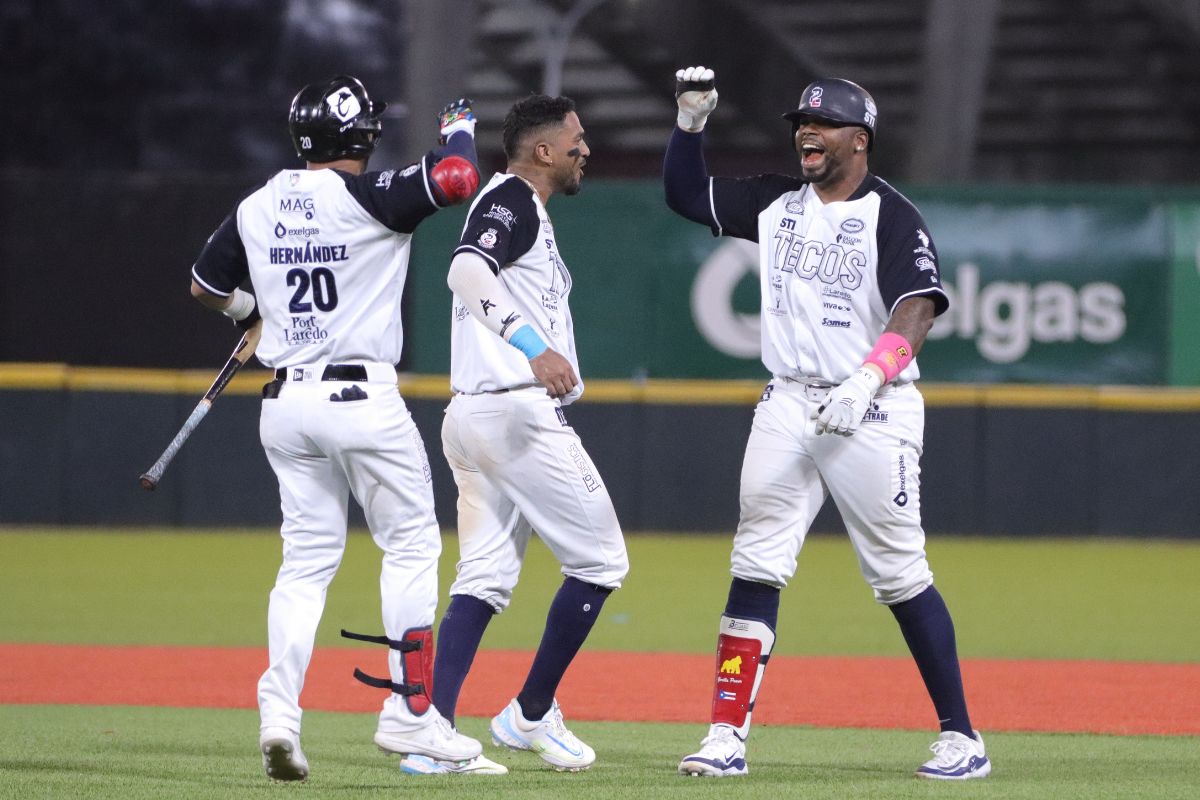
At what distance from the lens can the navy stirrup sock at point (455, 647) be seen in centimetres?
554

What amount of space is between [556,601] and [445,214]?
8.53 m

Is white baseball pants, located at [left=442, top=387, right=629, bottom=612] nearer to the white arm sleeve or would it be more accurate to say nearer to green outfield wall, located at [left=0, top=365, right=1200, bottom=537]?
the white arm sleeve

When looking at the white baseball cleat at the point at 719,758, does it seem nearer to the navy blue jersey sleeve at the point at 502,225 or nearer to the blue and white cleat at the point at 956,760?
the blue and white cleat at the point at 956,760

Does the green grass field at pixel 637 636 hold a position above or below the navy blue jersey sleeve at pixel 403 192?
below

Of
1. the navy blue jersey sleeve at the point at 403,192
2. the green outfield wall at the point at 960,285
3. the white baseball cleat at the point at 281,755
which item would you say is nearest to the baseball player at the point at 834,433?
the navy blue jersey sleeve at the point at 403,192

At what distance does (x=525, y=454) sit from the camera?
552 cm

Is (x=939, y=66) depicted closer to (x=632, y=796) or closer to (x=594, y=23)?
(x=594, y=23)

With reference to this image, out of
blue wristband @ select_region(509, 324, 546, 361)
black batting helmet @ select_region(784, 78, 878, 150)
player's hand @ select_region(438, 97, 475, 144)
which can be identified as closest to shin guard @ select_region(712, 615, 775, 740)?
blue wristband @ select_region(509, 324, 546, 361)

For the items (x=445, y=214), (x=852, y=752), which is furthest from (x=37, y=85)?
(x=852, y=752)

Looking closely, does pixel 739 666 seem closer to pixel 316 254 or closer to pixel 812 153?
pixel 812 153

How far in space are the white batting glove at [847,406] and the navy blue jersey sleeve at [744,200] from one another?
812mm

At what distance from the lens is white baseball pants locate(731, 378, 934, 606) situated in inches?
214

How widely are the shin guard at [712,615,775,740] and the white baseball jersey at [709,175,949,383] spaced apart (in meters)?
0.81

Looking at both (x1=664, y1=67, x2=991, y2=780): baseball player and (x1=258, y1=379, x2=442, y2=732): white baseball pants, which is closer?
(x1=258, y1=379, x2=442, y2=732): white baseball pants
